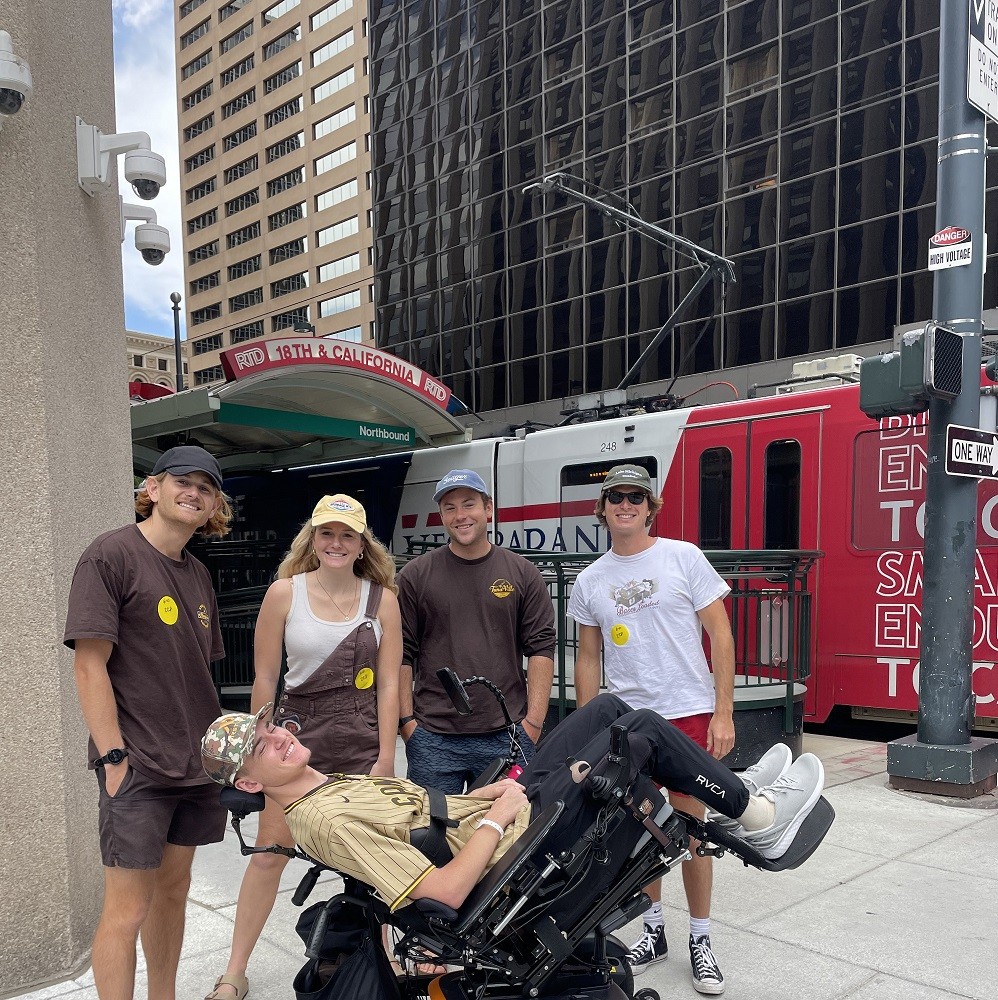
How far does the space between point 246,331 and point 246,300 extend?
2.40 meters

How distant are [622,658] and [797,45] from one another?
101 feet

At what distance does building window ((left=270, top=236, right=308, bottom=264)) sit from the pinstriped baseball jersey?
65462 millimetres

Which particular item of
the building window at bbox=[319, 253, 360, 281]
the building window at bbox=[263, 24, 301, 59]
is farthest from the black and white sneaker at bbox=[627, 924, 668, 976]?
the building window at bbox=[263, 24, 301, 59]

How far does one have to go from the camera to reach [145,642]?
302 cm

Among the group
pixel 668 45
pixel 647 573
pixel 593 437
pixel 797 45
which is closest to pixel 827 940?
pixel 647 573

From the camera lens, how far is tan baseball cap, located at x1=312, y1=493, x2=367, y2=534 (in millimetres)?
3443

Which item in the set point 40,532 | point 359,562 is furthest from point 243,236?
point 359,562

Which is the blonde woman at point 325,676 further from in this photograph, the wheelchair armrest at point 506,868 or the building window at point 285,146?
the building window at point 285,146

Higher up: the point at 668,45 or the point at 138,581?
the point at 668,45

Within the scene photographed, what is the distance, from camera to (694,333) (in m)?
32.2

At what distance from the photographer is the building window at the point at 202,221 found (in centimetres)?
7500

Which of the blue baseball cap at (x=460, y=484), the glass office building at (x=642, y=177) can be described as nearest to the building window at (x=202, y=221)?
the glass office building at (x=642, y=177)

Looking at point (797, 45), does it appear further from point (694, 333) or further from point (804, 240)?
point (694, 333)

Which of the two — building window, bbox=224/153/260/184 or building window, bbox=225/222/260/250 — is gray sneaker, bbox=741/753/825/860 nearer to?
building window, bbox=225/222/260/250
